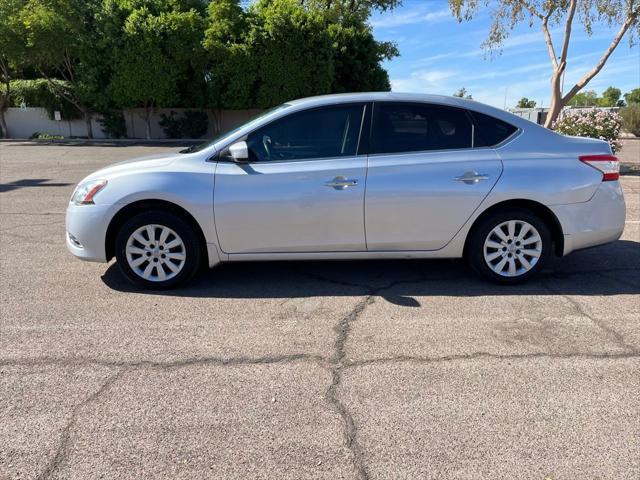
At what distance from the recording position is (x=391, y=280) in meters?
4.99

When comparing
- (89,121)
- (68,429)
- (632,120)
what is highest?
(632,120)

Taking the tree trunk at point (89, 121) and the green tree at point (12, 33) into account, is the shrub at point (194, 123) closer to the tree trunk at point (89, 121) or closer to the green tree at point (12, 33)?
the tree trunk at point (89, 121)

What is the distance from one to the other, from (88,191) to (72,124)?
1141 inches

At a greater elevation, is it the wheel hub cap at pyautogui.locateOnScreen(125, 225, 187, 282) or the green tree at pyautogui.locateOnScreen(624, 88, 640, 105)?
the green tree at pyautogui.locateOnScreen(624, 88, 640, 105)

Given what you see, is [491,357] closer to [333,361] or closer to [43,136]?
[333,361]

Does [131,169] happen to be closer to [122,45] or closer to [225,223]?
[225,223]

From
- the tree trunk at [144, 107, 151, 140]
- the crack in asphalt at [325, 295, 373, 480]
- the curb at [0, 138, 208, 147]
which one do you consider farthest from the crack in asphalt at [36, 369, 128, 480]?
the tree trunk at [144, 107, 151, 140]

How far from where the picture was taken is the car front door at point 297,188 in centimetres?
444

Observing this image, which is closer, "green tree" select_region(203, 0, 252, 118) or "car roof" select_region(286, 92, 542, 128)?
"car roof" select_region(286, 92, 542, 128)

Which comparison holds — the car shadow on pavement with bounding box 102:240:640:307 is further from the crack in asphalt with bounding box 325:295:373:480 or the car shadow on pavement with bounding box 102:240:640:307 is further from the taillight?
the taillight

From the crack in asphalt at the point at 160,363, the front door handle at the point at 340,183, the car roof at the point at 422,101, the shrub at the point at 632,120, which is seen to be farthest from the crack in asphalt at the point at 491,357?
the shrub at the point at 632,120

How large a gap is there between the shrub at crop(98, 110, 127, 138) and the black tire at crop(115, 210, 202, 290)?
2681 cm

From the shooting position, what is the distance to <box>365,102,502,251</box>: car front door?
4500mm

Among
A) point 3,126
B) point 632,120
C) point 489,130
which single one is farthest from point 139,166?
point 632,120
